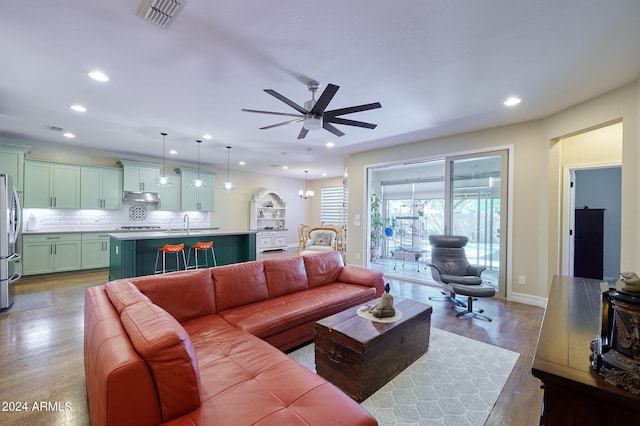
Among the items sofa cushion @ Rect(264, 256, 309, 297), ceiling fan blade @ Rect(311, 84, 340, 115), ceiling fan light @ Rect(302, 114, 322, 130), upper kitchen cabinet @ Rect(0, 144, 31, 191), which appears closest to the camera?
ceiling fan blade @ Rect(311, 84, 340, 115)

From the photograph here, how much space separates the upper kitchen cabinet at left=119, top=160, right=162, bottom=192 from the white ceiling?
2162 millimetres

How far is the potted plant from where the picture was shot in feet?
25.6

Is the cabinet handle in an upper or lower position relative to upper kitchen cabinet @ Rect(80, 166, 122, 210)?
lower

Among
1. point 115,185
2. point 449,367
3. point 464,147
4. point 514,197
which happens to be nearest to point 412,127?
point 464,147

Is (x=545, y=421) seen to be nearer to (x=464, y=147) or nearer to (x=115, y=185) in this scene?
(x=464, y=147)

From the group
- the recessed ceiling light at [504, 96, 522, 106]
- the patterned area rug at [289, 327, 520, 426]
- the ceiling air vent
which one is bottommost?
the patterned area rug at [289, 327, 520, 426]

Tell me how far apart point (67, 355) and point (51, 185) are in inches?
189

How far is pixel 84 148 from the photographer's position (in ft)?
20.3

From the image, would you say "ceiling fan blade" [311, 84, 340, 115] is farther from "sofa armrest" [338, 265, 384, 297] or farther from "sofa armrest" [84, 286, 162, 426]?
"sofa armrest" [84, 286, 162, 426]

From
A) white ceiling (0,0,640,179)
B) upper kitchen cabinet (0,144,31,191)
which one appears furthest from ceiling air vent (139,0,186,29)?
upper kitchen cabinet (0,144,31,191)

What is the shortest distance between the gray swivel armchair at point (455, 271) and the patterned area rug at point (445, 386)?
889 millimetres

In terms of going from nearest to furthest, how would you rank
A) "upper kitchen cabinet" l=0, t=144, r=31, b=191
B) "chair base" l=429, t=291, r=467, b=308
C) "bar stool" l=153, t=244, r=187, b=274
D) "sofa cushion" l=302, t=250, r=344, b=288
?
"sofa cushion" l=302, t=250, r=344, b=288 < "chair base" l=429, t=291, r=467, b=308 < "bar stool" l=153, t=244, r=187, b=274 < "upper kitchen cabinet" l=0, t=144, r=31, b=191

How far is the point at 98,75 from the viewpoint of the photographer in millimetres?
2916

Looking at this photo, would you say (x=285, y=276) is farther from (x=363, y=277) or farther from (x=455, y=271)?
(x=455, y=271)
